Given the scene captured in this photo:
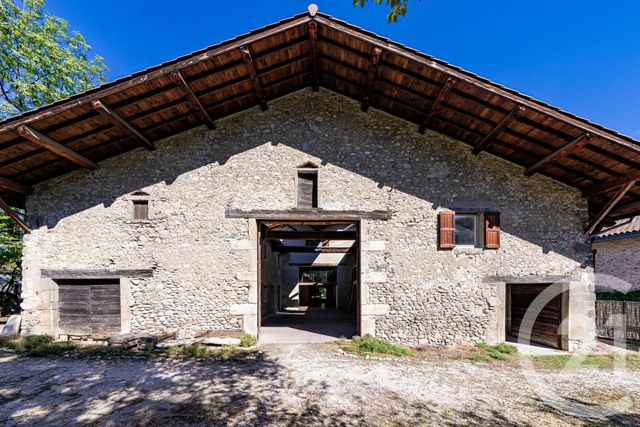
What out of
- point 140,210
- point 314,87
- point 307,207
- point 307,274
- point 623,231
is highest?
point 314,87

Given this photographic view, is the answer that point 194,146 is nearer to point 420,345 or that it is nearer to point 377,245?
point 377,245

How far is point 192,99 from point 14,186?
5.11 meters

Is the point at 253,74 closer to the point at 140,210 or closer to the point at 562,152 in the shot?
the point at 140,210

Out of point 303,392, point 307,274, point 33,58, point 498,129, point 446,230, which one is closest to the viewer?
point 303,392

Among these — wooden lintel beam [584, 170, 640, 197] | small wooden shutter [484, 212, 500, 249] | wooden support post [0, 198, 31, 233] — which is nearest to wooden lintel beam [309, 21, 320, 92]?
→ small wooden shutter [484, 212, 500, 249]

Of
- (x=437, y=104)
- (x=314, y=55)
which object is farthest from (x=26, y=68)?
(x=437, y=104)

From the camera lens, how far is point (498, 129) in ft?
22.8

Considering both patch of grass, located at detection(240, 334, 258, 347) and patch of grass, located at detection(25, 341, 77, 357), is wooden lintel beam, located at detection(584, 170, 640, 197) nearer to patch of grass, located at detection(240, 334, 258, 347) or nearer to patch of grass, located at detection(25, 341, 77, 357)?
patch of grass, located at detection(240, 334, 258, 347)

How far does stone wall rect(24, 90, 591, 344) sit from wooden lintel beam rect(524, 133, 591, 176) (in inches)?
16.0

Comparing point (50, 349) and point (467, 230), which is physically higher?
point (467, 230)

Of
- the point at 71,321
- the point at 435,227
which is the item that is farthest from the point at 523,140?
the point at 71,321

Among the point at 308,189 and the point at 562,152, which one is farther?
the point at 308,189

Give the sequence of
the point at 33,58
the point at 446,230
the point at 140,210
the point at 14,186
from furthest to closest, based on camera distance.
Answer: the point at 33,58 < the point at 140,210 < the point at 446,230 < the point at 14,186

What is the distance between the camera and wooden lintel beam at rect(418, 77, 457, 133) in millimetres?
6453
